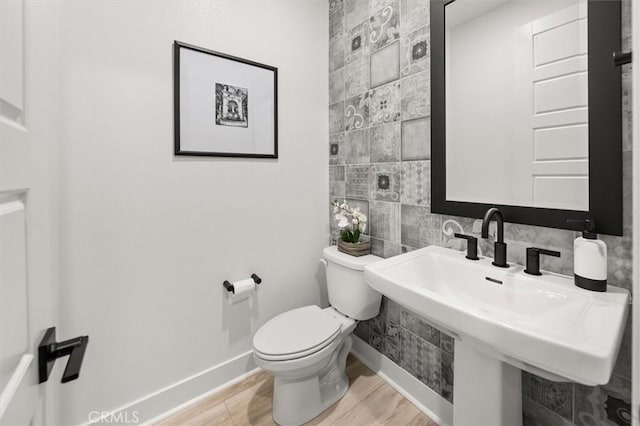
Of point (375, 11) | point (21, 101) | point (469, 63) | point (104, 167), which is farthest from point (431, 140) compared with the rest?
point (104, 167)

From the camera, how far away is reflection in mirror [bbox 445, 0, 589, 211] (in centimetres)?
90

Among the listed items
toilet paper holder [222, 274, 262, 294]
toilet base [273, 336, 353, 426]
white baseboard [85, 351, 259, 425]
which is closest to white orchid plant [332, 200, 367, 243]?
toilet paper holder [222, 274, 262, 294]

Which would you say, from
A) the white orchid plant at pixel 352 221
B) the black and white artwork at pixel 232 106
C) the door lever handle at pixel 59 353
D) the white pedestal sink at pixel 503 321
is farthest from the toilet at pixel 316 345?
the black and white artwork at pixel 232 106

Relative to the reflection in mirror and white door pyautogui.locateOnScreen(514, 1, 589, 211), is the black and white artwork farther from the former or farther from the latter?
white door pyautogui.locateOnScreen(514, 1, 589, 211)

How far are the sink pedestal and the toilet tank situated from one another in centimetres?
55

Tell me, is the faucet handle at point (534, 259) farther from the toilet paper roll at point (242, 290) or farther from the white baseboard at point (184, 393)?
the white baseboard at point (184, 393)

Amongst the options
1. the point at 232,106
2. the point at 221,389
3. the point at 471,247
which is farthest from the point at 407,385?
the point at 232,106

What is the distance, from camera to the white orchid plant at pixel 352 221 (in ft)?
5.29

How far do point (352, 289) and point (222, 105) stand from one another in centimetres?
123

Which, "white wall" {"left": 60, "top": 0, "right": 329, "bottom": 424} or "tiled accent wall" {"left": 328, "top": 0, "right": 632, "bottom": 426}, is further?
"white wall" {"left": 60, "top": 0, "right": 329, "bottom": 424}

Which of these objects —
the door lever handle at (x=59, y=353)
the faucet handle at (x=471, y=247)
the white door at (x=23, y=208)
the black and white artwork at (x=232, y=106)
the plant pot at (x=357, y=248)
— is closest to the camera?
the white door at (x=23, y=208)

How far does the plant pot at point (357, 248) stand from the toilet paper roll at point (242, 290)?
57 cm

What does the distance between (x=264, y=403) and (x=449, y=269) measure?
1.17m

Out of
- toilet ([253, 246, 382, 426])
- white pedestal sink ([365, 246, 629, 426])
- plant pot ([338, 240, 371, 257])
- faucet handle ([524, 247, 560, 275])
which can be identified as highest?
faucet handle ([524, 247, 560, 275])
